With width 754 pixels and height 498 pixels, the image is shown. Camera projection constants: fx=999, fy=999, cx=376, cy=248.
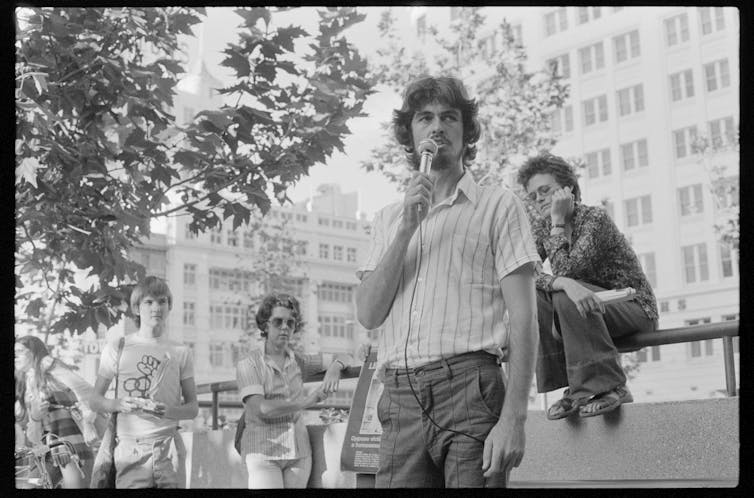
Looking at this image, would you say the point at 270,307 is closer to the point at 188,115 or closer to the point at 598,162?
the point at 188,115

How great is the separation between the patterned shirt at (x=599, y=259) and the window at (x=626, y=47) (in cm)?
2183

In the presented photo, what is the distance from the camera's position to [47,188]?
174 inches

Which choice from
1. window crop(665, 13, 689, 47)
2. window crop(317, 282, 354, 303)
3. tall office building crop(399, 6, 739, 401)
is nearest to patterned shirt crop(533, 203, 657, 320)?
window crop(317, 282, 354, 303)

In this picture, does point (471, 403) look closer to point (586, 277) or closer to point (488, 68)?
point (586, 277)

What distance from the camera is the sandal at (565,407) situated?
3.29 meters

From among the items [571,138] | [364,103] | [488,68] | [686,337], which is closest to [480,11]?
[488,68]

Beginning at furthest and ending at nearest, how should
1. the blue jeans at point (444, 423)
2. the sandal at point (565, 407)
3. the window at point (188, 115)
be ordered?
the window at point (188, 115)
the sandal at point (565, 407)
the blue jeans at point (444, 423)

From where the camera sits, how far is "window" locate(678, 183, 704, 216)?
2459 centimetres

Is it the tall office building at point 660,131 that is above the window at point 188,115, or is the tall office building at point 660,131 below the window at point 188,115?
above

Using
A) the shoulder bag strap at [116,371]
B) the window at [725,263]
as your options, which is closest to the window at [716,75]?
the window at [725,263]

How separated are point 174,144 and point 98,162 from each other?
37 centimetres

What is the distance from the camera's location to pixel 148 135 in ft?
16.2

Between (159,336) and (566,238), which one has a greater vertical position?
(566,238)

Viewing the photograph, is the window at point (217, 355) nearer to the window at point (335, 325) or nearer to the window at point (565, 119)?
the window at point (335, 325)
